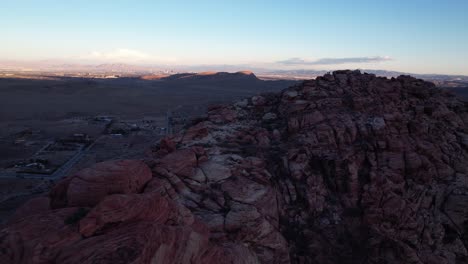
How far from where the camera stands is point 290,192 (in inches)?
672

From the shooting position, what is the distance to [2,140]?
50.2 meters

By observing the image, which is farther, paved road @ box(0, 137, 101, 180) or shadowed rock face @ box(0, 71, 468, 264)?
paved road @ box(0, 137, 101, 180)

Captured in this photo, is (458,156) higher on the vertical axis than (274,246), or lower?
higher

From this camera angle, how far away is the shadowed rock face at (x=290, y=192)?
33.1 feet

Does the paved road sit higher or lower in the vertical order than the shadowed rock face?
lower

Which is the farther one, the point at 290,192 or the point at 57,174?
the point at 57,174

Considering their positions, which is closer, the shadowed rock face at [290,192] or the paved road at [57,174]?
the shadowed rock face at [290,192]

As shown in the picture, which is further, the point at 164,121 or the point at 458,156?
the point at 164,121

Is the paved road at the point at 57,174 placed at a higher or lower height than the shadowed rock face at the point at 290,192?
lower

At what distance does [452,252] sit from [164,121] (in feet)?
201

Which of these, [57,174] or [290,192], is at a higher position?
[290,192]

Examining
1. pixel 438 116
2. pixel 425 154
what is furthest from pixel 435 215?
pixel 438 116

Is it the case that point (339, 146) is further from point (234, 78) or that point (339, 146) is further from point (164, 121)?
point (234, 78)

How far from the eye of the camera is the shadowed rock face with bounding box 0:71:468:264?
10.1m
